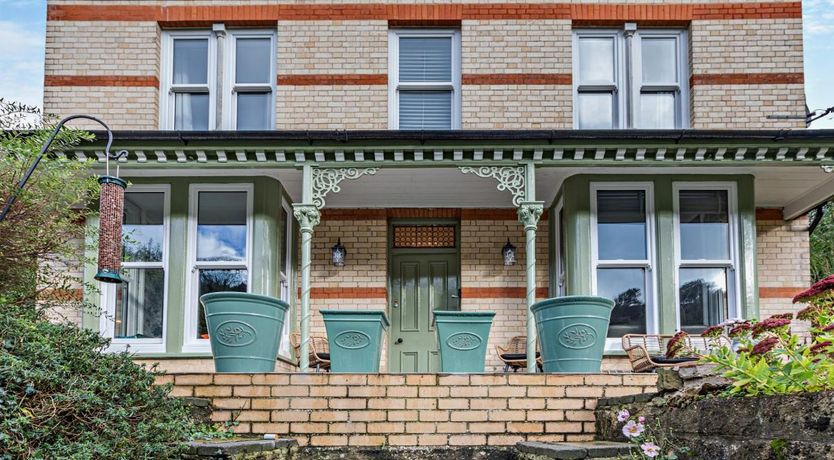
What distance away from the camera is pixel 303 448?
780cm

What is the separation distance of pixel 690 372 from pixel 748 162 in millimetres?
4319

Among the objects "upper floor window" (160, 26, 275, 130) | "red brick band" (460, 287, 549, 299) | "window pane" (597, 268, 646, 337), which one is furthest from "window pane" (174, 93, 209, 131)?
"window pane" (597, 268, 646, 337)

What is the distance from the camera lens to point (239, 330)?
340 inches

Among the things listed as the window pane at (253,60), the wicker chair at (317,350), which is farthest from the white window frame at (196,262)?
the window pane at (253,60)

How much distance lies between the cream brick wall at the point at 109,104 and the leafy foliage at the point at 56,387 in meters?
4.16

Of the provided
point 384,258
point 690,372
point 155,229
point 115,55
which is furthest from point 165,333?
point 690,372

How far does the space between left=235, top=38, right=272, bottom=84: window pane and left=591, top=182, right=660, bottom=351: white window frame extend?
479cm

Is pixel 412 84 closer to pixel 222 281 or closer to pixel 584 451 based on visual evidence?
pixel 222 281

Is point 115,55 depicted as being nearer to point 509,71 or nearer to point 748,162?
point 509,71

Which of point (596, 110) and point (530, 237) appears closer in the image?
point (530, 237)

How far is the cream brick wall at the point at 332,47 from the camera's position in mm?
12438

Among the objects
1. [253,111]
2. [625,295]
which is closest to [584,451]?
[625,295]

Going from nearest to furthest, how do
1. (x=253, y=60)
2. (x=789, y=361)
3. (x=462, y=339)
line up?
(x=789, y=361) < (x=462, y=339) < (x=253, y=60)

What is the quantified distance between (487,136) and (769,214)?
4.74 meters
